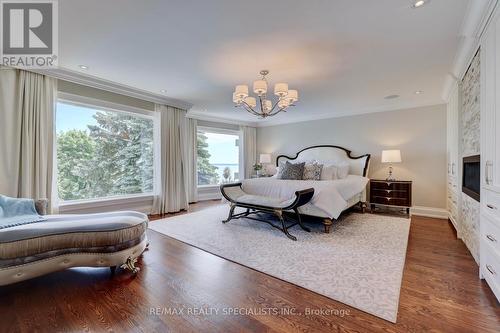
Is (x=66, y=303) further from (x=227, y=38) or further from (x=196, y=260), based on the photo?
(x=227, y=38)

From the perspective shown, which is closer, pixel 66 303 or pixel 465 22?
pixel 66 303

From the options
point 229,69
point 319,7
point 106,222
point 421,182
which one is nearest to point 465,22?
point 319,7

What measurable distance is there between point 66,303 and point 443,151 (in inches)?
250

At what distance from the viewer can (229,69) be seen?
3256 mm

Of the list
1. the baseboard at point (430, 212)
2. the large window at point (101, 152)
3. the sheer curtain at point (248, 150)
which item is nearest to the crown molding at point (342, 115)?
the sheer curtain at point (248, 150)

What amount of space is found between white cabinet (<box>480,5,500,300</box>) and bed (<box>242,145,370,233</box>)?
5.41 feet

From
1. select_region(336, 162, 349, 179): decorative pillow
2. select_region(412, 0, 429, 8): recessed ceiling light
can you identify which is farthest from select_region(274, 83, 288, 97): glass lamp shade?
select_region(336, 162, 349, 179): decorative pillow

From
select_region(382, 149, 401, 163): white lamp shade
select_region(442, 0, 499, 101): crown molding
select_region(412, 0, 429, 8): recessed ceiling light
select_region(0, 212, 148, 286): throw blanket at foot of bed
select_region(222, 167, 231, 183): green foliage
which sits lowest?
select_region(0, 212, 148, 286): throw blanket at foot of bed

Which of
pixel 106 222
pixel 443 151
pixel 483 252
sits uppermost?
pixel 443 151

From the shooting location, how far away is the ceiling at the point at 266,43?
1.99 meters

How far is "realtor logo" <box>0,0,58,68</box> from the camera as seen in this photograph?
6.70 ft

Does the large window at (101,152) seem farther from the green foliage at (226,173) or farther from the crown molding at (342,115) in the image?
the crown molding at (342,115)

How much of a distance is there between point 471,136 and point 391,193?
2.34 metres

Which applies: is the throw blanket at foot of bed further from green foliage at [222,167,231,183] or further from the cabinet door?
green foliage at [222,167,231,183]
